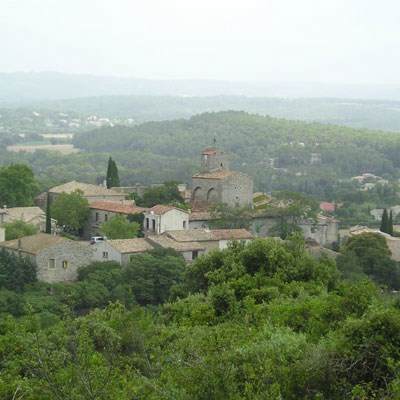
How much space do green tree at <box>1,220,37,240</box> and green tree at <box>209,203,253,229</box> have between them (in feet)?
26.6

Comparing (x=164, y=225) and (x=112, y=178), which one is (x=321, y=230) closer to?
(x=164, y=225)

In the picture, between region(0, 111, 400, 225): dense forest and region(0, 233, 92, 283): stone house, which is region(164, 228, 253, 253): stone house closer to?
region(0, 233, 92, 283): stone house

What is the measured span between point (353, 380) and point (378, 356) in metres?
0.54

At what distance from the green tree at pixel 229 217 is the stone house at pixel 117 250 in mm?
6406

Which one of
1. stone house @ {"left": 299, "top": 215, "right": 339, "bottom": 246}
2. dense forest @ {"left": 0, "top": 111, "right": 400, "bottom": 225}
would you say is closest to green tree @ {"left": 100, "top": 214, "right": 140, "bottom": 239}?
stone house @ {"left": 299, "top": 215, "right": 339, "bottom": 246}

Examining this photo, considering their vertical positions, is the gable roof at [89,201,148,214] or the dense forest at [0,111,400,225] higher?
the gable roof at [89,201,148,214]

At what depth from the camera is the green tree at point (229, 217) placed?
42.1m

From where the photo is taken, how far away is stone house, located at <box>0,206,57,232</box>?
137 ft

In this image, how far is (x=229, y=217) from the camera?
42.2 metres

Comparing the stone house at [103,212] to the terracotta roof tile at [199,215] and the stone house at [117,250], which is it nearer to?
the terracotta roof tile at [199,215]

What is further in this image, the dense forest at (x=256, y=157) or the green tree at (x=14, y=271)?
the dense forest at (x=256, y=157)

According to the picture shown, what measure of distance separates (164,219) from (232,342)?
27.4m

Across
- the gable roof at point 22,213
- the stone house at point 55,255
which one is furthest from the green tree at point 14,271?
the gable roof at point 22,213

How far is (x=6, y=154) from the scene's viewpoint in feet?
403
